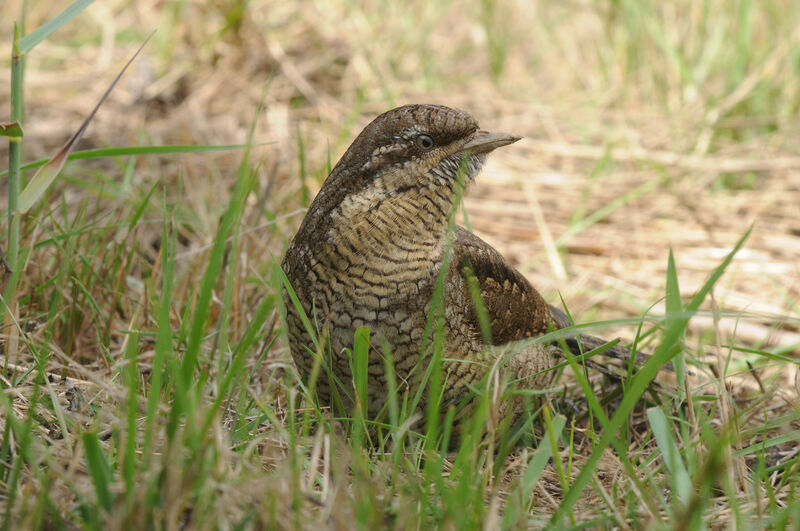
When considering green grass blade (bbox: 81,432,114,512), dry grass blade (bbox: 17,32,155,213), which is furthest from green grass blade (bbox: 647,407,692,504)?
dry grass blade (bbox: 17,32,155,213)

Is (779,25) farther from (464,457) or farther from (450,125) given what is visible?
(464,457)

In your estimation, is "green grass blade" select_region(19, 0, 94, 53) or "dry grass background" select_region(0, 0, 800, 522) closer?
"green grass blade" select_region(19, 0, 94, 53)

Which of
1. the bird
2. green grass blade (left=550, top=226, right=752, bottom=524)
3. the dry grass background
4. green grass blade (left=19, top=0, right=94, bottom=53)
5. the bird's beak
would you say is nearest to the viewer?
green grass blade (left=550, top=226, right=752, bottom=524)

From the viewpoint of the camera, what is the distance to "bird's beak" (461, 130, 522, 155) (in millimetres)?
2748

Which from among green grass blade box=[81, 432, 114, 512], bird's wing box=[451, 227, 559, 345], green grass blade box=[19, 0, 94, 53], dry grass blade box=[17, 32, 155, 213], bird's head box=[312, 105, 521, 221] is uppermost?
green grass blade box=[19, 0, 94, 53]

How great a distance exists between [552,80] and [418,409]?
5635mm

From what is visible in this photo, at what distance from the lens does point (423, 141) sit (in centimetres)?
269

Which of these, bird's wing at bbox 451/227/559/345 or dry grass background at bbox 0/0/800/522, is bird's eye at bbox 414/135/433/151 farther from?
dry grass background at bbox 0/0/800/522

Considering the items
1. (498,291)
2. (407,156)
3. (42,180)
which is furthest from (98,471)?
(498,291)

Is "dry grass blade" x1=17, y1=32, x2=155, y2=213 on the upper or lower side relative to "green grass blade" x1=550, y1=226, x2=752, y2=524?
upper

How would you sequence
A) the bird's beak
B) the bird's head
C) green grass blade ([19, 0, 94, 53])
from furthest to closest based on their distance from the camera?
1. the bird's beak
2. the bird's head
3. green grass blade ([19, 0, 94, 53])

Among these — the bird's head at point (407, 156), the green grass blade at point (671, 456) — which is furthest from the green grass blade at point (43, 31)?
the green grass blade at point (671, 456)

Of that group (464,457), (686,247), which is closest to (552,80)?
(686,247)

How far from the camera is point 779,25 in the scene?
6570mm
